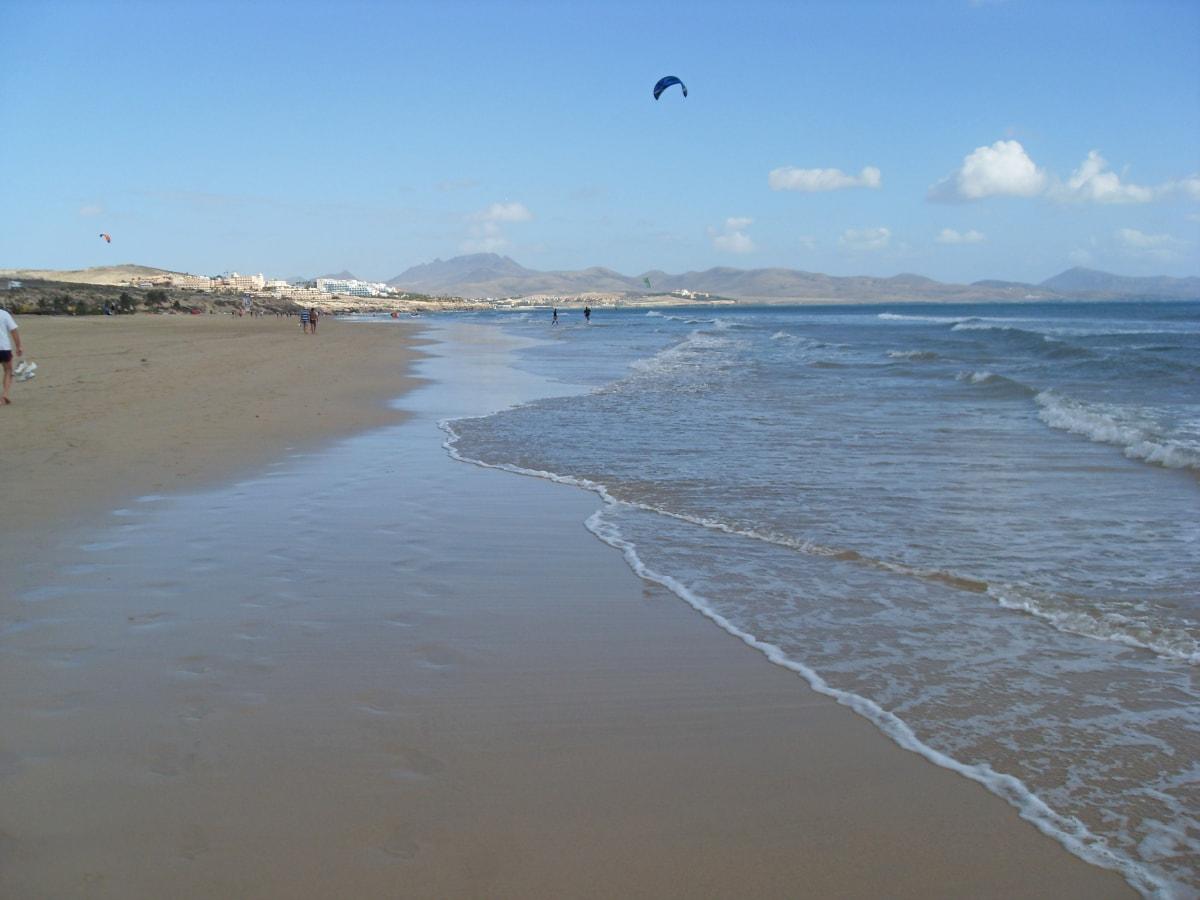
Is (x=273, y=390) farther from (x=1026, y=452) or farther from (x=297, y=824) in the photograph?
(x=297, y=824)

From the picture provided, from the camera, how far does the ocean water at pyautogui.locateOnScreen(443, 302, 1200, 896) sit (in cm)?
292

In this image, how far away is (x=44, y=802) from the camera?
2.49 meters

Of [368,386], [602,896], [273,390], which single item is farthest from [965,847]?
[368,386]

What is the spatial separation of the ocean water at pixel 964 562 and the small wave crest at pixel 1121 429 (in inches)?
2.0

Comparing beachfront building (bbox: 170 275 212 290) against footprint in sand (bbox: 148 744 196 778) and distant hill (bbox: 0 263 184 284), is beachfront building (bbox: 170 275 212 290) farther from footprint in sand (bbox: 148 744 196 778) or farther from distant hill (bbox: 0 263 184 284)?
footprint in sand (bbox: 148 744 196 778)

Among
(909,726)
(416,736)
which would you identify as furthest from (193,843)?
(909,726)

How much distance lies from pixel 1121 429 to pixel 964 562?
23.1ft

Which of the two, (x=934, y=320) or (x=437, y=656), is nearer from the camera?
(x=437, y=656)

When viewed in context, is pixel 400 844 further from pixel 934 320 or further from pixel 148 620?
pixel 934 320

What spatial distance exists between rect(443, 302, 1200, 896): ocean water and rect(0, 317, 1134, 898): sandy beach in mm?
284

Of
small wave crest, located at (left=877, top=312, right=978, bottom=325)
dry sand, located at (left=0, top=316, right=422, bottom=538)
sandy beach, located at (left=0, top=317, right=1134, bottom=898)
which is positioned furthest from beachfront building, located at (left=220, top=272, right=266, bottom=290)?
sandy beach, located at (left=0, top=317, right=1134, bottom=898)

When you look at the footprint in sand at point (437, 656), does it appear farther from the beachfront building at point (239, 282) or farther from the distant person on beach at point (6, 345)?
the beachfront building at point (239, 282)

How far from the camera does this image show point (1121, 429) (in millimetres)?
10773

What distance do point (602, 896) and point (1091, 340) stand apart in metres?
39.3
